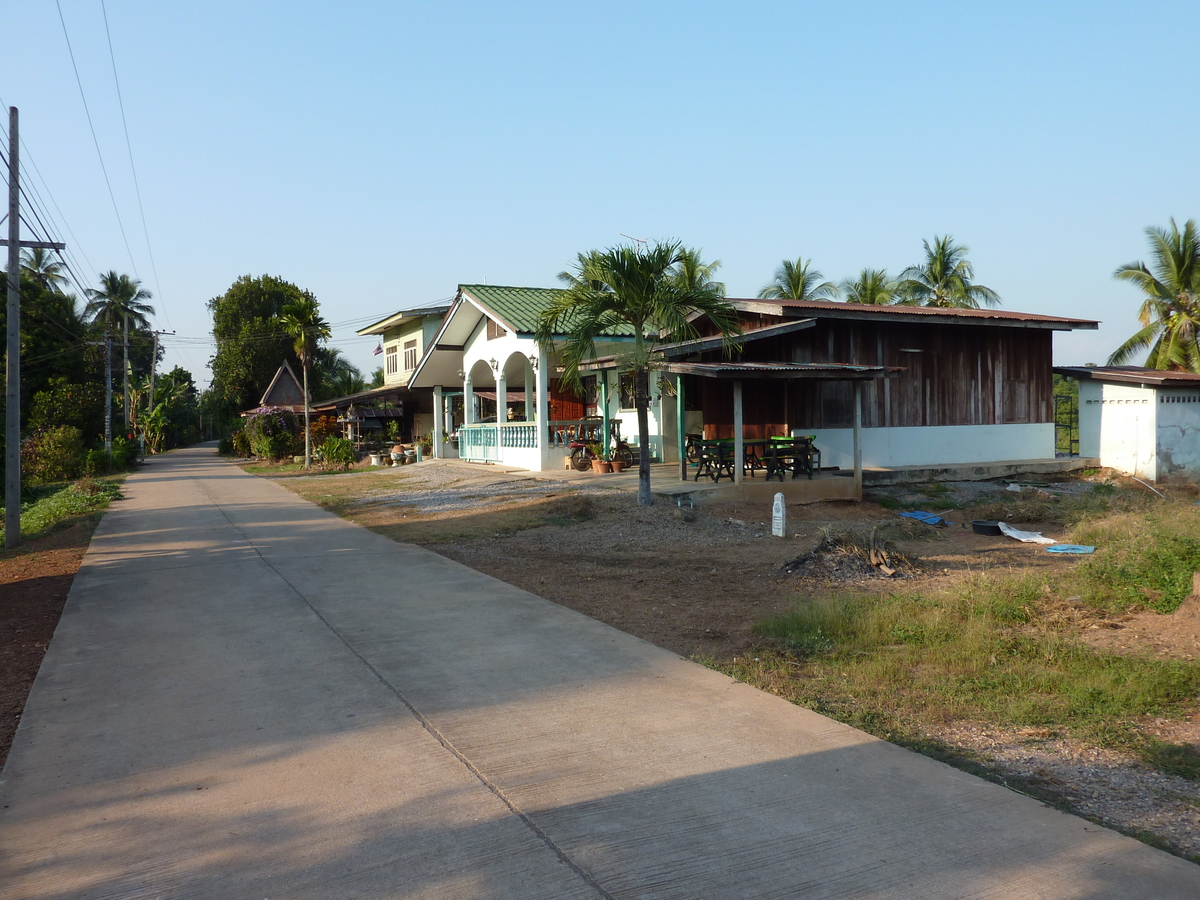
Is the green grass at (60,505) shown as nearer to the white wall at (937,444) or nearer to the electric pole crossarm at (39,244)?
the electric pole crossarm at (39,244)

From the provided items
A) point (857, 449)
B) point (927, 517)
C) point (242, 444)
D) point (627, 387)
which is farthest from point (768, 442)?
point (242, 444)

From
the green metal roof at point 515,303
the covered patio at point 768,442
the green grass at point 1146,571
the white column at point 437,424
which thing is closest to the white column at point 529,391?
the green metal roof at point 515,303

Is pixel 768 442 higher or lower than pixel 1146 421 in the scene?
lower

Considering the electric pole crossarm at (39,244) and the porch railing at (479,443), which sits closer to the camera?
the electric pole crossarm at (39,244)

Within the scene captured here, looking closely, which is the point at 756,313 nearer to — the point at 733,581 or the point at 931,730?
the point at 733,581

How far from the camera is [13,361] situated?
13477 mm

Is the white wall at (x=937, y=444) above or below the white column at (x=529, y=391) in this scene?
below

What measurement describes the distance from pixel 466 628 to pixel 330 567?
12.4 feet

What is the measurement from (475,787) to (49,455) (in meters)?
31.4

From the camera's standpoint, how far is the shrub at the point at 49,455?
2980cm

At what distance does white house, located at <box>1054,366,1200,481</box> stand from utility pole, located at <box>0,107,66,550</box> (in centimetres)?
2241

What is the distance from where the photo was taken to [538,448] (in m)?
22.1

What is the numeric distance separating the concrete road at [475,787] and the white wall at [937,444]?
43.7ft

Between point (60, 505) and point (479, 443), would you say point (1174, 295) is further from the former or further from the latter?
point (60, 505)
